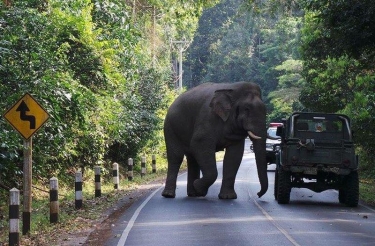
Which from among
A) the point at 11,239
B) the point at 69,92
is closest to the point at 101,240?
the point at 11,239

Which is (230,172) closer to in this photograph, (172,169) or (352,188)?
(172,169)

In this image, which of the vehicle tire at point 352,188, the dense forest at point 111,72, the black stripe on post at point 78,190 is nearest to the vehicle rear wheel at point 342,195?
the vehicle tire at point 352,188

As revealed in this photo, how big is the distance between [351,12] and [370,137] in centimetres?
1040

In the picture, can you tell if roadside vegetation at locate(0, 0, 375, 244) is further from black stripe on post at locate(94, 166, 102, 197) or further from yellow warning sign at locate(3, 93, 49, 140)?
yellow warning sign at locate(3, 93, 49, 140)

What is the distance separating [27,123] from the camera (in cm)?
1552

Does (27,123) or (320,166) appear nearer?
(27,123)

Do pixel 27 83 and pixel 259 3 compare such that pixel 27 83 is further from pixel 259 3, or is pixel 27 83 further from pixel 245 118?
pixel 259 3

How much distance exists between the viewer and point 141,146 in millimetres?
37781

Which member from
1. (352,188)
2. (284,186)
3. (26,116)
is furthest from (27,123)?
(352,188)

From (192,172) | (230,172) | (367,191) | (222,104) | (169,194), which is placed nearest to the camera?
(230,172)

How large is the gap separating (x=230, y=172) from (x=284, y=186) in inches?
69.7

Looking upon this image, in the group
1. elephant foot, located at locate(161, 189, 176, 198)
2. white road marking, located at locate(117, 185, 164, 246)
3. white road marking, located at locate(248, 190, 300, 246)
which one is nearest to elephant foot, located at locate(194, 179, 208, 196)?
elephant foot, located at locate(161, 189, 176, 198)

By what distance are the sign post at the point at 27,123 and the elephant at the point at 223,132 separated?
7.75 meters

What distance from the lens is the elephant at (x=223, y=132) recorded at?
74.0 feet
